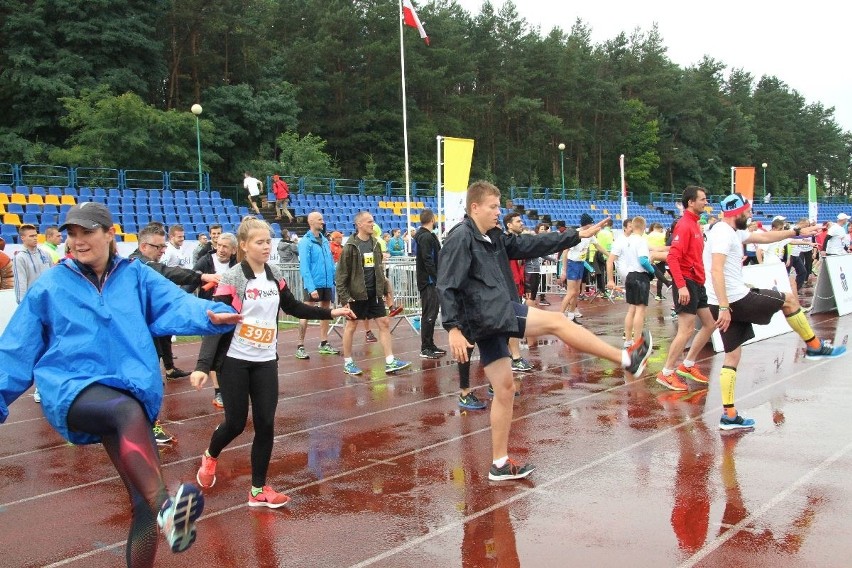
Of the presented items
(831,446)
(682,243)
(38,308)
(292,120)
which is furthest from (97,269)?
(292,120)

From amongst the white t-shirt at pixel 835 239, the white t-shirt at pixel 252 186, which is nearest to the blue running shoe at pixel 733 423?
the white t-shirt at pixel 835 239

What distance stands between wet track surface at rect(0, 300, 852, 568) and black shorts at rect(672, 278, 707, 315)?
2.82ft

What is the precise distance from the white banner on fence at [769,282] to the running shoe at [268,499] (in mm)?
8950

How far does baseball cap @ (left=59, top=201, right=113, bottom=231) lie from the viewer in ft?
12.0

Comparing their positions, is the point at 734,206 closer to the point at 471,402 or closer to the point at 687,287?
the point at 687,287

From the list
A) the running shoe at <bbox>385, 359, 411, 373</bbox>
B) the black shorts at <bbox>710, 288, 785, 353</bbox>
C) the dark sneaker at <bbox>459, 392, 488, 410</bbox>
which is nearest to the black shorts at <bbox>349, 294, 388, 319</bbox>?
the running shoe at <bbox>385, 359, 411, 373</bbox>

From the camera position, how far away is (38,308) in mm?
3600

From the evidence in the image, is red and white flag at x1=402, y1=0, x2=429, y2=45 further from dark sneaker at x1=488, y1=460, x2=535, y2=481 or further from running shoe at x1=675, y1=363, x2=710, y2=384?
dark sneaker at x1=488, y1=460, x2=535, y2=481

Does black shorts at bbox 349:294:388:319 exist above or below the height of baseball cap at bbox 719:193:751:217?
below

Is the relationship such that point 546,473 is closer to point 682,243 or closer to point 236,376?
point 236,376

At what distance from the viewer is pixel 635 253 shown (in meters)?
11.1

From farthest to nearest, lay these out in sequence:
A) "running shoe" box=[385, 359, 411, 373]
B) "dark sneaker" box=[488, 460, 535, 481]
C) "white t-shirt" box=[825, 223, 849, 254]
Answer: "white t-shirt" box=[825, 223, 849, 254] → "running shoe" box=[385, 359, 411, 373] → "dark sneaker" box=[488, 460, 535, 481]

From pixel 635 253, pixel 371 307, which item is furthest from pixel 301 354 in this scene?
pixel 635 253

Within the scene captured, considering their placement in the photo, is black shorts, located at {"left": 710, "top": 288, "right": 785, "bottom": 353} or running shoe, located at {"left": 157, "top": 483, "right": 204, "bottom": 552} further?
black shorts, located at {"left": 710, "top": 288, "right": 785, "bottom": 353}
